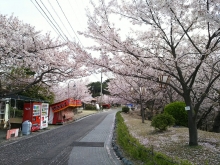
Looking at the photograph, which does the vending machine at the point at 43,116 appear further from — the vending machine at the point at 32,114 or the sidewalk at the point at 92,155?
the sidewalk at the point at 92,155

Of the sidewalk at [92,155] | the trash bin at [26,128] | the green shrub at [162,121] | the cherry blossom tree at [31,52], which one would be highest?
the cherry blossom tree at [31,52]

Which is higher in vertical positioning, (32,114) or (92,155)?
(32,114)

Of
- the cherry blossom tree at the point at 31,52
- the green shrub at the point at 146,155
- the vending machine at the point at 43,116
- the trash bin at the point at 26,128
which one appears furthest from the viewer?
the vending machine at the point at 43,116

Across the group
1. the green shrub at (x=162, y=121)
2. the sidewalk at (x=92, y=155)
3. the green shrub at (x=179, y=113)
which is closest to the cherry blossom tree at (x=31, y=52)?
the sidewalk at (x=92, y=155)

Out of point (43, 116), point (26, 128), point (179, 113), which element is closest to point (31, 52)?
point (26, 128)

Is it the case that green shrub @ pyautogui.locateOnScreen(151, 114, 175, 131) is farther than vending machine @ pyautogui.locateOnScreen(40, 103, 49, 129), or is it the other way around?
vending machine @ pyautogui.locateOnScreen(40, 103, 49, 129)

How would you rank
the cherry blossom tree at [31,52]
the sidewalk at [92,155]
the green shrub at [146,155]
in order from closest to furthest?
the green shrub at [146,155] → the sidewalk at [92,155] → the cherry blossom tree at [31,52]

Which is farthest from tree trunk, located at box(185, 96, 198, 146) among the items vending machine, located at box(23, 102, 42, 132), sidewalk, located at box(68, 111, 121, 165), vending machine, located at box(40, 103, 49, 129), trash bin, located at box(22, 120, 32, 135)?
vending machine, located at box(40, 103, 49, 129)

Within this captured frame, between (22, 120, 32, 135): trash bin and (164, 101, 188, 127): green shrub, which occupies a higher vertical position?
(164, 101, 188, 127): green shrub

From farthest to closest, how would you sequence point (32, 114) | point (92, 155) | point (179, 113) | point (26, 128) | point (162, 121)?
point (32, 114) → point (179, 113) → point (26, 128) → point (162, 121) → point (92, 155)

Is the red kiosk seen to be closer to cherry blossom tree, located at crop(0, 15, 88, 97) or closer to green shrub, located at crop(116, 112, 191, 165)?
cherry blossom tree, located at crop(0, 15, 88, 97)

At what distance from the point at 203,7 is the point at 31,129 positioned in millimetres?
12680

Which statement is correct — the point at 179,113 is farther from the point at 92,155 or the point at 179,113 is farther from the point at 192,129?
the point at 92,155

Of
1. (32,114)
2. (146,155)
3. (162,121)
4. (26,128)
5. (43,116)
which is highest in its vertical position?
(32,114)
